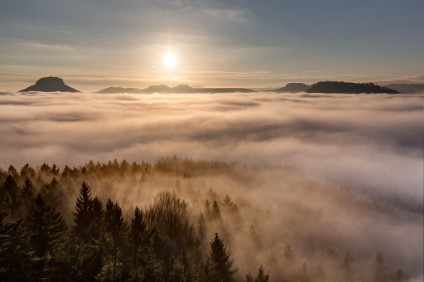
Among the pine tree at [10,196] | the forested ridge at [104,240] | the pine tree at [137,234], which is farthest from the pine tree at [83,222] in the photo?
the pine tree at [10,196]

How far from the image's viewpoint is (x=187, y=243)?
419 ft

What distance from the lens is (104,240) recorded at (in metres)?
82.2

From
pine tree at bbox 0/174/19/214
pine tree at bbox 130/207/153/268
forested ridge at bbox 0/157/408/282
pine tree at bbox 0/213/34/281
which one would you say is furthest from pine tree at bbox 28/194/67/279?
pine tree at bbox 0/174/19/214

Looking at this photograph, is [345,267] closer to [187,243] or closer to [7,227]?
[187,243]

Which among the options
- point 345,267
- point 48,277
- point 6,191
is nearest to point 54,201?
point 6,191

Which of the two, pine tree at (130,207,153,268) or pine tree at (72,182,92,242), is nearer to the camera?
pine tree at (130,207,153,268)

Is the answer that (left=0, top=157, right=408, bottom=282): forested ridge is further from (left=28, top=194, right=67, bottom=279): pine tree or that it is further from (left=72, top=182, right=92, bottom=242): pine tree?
(left=72, top=182, right=92, bottom=242): pine tree

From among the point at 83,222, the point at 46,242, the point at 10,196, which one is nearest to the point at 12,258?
the point at 46,242

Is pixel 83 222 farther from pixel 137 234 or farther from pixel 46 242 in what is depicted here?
pixel 46 242

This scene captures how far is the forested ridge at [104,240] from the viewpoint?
60781mm

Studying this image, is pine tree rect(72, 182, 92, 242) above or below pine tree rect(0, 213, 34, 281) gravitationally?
below

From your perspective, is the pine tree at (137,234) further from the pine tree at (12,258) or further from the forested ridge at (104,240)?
the pine tree at (12,258)

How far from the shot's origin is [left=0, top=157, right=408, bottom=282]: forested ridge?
6078 centimetres

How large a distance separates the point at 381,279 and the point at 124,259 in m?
147
